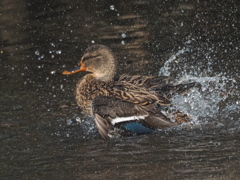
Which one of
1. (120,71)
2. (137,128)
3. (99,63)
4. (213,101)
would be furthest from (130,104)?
(120,71)

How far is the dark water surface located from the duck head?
523mm

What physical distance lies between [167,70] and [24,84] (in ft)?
6.46

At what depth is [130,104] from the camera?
657cm

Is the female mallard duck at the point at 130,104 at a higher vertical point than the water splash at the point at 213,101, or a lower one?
higher

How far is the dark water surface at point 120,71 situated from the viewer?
18.0 ft

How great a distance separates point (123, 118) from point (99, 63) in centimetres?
96

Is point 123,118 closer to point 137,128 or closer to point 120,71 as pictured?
point 137,128

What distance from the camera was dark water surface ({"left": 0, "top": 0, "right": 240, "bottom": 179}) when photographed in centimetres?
548

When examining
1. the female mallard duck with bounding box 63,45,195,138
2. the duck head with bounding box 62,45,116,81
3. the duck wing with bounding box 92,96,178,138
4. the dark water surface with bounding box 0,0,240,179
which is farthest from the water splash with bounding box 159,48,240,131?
the duck head with bounding box 62,45,116,81

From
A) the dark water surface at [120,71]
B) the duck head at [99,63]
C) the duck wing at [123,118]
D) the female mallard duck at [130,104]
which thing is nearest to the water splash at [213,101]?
the dark water surface at [120,71]

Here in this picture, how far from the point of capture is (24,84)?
8.36m

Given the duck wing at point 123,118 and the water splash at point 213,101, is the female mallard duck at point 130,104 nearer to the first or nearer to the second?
the duck wing at point 123,118

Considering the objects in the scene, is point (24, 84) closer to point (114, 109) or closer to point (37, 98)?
point (37, 98)

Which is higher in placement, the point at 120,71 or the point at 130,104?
the point at 130,104
